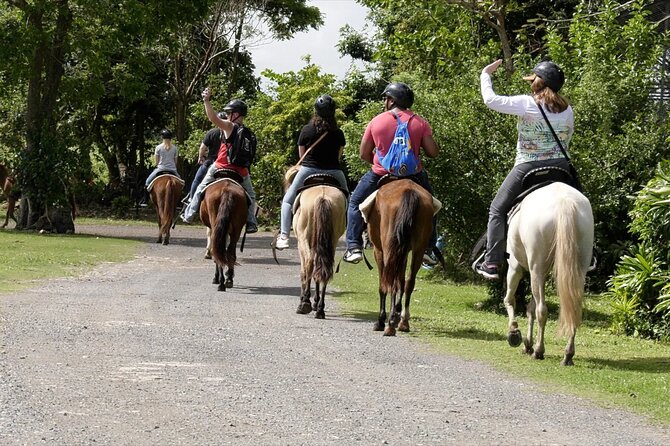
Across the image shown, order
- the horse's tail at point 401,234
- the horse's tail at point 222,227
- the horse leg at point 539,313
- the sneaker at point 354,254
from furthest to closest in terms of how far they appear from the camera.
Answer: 1. the horse's tail at point 222,227
2. the sneaker at point 354,254
3. the horse's tail at point 401,234
4. the horse leg at point 539,313

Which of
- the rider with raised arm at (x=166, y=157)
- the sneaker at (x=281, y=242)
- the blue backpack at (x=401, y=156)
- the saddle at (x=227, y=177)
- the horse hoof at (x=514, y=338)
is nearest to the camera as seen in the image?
the horse hoof at (x=514, y=338)

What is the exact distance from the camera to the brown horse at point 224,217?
16.2 metres

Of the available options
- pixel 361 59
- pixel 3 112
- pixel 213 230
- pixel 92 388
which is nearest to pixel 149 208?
pixel 3 112

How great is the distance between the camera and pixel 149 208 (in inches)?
1790

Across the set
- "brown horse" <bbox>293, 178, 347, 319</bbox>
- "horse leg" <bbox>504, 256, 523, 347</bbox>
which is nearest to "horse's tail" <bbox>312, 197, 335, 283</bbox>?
"brown horse" <bbox>293, 178, 347, 319</bbox>

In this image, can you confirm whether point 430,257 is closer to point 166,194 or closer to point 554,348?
point 554,348

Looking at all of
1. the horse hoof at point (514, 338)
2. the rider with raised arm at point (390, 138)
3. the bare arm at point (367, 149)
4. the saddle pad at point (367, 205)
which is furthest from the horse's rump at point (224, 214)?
the horse hoof at point (514, 338)

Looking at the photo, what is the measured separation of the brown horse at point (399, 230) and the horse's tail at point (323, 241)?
998 millimetres

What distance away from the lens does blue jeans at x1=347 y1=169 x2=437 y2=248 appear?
12688 millimetres

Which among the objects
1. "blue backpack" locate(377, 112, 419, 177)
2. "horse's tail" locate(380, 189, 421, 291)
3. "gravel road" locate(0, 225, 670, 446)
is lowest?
"gravel road" locate(0, 225, 670, 446)

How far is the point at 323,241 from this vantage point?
1345 cm

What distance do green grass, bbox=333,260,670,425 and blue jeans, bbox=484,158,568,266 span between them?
3.07 feet

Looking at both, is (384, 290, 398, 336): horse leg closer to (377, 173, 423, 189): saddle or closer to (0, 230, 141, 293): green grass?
(377, 173, 423, 189): saddle

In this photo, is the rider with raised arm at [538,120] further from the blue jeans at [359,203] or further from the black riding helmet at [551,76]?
Result: the blue jeans at [359,203]
